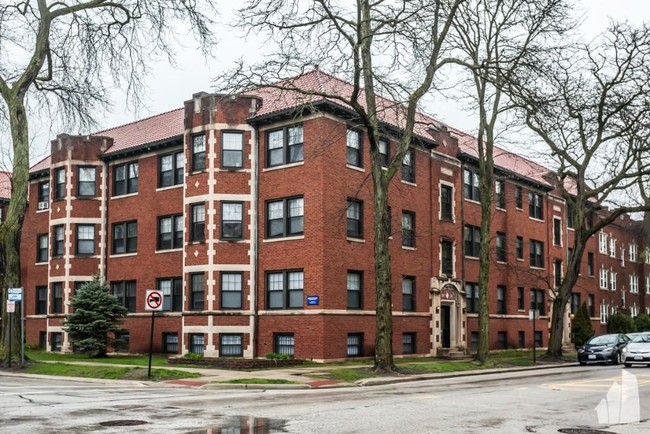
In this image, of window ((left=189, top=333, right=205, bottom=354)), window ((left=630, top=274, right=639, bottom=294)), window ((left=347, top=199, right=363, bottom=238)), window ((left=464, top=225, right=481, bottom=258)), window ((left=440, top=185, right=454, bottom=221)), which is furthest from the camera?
window ((left=630, top=274, right=639, bottom=294))

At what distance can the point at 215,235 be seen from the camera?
3225 centimetres

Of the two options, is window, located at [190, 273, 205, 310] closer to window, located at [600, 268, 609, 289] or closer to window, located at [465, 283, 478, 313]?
window, located at [465, 283, 478, 313]

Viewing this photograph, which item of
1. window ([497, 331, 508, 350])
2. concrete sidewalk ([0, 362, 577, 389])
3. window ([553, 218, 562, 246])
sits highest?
window ([553, 218, 562, 246])

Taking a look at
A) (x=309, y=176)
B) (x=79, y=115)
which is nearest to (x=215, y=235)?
(x=309, y=176)

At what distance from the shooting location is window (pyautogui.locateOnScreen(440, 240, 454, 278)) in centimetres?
3831

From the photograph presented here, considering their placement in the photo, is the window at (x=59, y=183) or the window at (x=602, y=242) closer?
the window at (x=59, y=183)

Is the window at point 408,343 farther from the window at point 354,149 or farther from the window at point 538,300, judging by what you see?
the window at point 538,300

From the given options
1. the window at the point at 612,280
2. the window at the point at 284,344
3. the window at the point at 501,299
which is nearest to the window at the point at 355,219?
the window at the point at 284,344

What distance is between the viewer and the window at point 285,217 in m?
31.4

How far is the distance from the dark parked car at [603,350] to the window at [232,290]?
15878 millimetres

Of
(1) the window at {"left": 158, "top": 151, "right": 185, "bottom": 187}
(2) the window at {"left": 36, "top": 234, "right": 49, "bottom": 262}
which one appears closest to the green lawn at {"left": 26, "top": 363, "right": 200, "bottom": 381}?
(1) the window at {"left": 158, "top": 151, "right": 185, "bottom": 187}

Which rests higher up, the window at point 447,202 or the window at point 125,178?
the window at point 125,178

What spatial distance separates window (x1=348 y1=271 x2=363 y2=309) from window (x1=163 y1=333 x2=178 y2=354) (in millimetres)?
8761

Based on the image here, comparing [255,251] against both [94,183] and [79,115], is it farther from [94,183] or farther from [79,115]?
[94,183]
